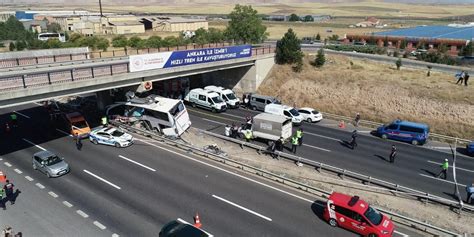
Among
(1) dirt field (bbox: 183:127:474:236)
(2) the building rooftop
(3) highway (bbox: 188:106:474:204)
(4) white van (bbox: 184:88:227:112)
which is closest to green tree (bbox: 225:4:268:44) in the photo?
(4) white van (bbox: 184:88:227:112)

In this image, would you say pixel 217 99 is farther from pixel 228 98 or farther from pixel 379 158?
pixel 379 158

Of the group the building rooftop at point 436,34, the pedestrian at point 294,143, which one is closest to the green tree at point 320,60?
the pedestrian at point 294,143

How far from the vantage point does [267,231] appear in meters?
19.5

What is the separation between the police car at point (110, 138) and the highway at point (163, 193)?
1.74 ft

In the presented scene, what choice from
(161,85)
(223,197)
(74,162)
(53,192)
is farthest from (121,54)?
(223,197)

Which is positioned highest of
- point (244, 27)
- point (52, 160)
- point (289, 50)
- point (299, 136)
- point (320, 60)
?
point (244, 27)

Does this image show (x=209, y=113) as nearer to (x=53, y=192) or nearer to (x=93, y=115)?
(x=93, y=115)

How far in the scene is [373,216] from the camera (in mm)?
19078

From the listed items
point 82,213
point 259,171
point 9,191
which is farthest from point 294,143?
point 9,191

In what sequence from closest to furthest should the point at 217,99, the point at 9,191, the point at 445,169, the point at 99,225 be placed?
the point at 99,225 < the point at 9,191 < the point at 445,169 < the point at 217,99

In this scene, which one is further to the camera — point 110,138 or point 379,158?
point 379,158

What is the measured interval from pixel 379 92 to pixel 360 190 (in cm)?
2375

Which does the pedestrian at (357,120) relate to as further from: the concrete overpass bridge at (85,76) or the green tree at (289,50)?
the concrete overpass bridge at (85,76)

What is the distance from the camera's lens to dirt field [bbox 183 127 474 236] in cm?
2069
